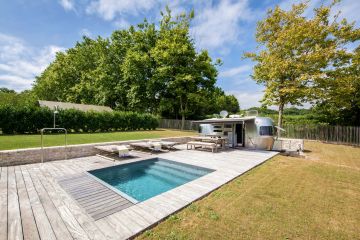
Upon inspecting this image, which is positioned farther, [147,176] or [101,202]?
[147,176]

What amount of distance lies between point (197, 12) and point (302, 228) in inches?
1320

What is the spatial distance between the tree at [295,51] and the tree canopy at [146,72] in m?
11.1

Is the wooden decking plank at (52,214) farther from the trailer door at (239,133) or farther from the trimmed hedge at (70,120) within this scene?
the trimmed hedge at (70,120)

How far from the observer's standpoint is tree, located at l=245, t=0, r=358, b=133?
15.8 metres

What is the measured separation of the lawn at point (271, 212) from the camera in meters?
3.16

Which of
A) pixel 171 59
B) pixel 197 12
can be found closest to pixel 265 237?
pixel 171 59

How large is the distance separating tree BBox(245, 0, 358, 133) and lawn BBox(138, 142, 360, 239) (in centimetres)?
1277

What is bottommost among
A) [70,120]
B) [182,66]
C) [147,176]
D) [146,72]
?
[147,176]

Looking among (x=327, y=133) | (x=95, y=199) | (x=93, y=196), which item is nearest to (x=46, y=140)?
(x=93, y=196)

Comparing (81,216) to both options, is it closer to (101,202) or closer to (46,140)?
(101,202)

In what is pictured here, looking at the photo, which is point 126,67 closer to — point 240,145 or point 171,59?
point 171,59

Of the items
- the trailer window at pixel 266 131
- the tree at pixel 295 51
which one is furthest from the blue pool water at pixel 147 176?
the tree at pixel 295 51

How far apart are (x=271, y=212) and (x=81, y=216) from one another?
404 centimetres

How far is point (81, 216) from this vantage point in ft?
11.4
